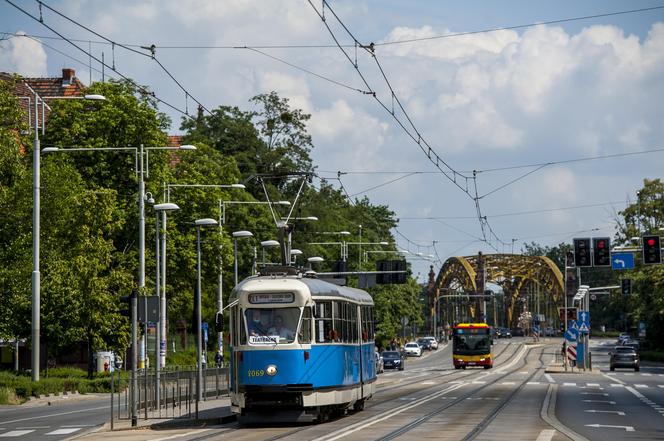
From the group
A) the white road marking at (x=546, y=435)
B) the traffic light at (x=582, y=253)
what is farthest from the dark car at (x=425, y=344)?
the white road marking at (x=546, y=435)

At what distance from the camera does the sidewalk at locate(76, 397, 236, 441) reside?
26.0m

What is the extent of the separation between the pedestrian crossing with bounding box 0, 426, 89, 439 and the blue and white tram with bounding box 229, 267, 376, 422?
11.8 ft

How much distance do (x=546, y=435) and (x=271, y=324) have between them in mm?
7259

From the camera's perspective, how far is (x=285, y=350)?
28344 millimetres

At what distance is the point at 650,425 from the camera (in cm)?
2848

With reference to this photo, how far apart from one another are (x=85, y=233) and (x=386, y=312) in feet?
214

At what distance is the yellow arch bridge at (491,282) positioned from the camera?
17412 centimetres

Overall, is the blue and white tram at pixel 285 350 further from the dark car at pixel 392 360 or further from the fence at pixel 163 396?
the dark car at pixel 392 360

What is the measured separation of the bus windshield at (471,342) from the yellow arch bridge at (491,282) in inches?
2951

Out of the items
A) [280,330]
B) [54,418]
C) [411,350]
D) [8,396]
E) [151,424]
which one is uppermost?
[280,330]

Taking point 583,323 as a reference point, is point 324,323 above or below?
below

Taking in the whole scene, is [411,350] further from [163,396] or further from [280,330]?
[280,330]

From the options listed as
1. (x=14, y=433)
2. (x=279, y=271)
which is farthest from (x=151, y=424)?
(x=279, y=271)

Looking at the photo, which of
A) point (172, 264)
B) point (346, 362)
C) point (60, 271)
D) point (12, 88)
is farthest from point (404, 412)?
point (172, 264)
